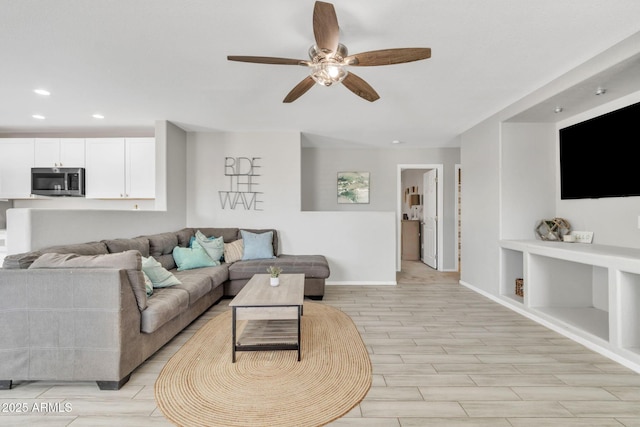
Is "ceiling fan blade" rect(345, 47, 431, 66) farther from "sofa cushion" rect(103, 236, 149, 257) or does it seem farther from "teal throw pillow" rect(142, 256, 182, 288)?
"sofa cushion" rect(103, 236, 149, 257)

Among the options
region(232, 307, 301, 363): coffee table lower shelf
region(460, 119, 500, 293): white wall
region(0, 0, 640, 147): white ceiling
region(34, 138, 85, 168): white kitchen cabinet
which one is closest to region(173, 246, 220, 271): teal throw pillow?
region(232, 307, 301, 363): coffee table lower shelf

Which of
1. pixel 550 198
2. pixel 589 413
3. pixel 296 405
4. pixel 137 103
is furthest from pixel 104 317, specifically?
pixel 550 198

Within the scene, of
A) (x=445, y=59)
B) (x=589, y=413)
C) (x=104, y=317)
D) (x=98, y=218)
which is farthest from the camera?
(x=98, y=218)

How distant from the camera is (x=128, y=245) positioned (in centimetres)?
313

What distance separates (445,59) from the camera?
2.46 metres

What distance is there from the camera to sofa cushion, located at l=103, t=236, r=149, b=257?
2.95m

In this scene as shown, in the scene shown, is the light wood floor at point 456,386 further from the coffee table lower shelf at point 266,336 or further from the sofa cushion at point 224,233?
the sofa cushion at point 224,233

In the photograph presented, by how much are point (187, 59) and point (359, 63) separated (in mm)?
1496

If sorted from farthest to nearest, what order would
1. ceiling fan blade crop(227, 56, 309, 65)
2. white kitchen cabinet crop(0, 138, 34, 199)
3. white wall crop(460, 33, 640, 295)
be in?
1. white kitchen cabinet crop(0, 138, 34, 199)
2. white wall crop(460, 33, 640, 295)
3. ceiling fan blade crop(227, 56, 309, 65)

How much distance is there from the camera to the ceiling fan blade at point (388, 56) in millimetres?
1885

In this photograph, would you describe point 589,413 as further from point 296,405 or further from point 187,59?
point 187,59

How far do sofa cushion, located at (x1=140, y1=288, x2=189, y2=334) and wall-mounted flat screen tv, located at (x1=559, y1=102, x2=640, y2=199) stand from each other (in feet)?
13.8

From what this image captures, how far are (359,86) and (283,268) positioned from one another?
2499 millimetres

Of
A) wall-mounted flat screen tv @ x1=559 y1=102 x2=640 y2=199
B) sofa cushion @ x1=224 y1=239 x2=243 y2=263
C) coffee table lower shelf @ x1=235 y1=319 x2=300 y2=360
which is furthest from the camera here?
sofa cushion @ x1=224 y1=239 x2=243 y2=263
